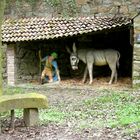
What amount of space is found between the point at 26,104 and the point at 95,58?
676cm

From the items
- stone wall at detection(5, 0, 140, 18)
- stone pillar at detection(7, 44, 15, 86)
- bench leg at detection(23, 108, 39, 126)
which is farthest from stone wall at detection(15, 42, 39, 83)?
bench leg at detection(23, 108, 39, 126)

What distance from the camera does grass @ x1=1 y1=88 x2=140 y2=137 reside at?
8016 millimetres

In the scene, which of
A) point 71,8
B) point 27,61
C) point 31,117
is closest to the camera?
point 31,117

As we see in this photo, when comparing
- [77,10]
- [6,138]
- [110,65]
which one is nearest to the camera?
[6,138]

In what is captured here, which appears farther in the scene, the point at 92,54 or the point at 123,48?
the point at 123,48

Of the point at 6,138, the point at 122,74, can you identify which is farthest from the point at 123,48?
the point at 6,138

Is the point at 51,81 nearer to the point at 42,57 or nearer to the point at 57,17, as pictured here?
the point at 42,57

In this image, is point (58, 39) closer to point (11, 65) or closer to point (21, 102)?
point (11, 65)

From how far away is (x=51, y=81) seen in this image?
14680mm

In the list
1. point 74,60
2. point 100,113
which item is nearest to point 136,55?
point 74,60

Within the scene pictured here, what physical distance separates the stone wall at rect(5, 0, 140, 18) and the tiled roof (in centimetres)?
41

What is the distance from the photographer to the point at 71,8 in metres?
15.1

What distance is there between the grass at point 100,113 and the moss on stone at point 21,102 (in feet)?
1.70

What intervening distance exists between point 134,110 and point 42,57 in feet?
21.1
